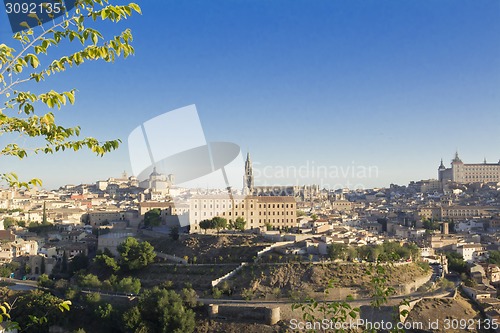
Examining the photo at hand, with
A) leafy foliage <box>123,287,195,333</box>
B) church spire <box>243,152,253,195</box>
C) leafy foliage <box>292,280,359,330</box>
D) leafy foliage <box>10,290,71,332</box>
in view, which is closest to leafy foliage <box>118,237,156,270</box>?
leafy foliage <box>10,290,71,332</box>

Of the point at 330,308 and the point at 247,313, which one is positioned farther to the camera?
the point at 247,313

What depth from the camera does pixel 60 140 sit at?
360cm

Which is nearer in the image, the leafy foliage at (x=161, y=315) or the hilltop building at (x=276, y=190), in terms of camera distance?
the leafy foliage at (x=161, y=315)

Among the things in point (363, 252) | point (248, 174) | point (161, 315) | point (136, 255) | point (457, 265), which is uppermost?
point (248, 174)

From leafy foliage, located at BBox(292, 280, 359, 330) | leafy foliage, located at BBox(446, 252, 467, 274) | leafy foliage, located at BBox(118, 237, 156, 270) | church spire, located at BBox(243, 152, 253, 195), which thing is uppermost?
church spire, located at BBox(243, 152, 253, 195)

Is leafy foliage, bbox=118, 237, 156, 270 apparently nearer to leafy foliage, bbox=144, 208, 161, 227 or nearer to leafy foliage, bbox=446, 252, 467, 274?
leafy foliage, bbox=144, 208, 161, 227

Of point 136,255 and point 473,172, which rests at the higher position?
point 473,172

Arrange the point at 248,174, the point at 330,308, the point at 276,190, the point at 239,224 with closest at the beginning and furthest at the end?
the point at 330,308 → the point at 239,224 → the point at 248,174 → the point at 276,190

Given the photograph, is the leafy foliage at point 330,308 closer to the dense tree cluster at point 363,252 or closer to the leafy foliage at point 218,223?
the dense tree cluster at point 363,252

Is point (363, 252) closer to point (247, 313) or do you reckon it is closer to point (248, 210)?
point (247, 313)

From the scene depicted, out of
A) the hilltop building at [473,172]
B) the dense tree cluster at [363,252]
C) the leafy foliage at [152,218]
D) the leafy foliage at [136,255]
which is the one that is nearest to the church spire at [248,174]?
the leafy foliage at [152,218]

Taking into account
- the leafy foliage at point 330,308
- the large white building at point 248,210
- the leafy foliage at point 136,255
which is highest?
the leafy foliage at point 330,308

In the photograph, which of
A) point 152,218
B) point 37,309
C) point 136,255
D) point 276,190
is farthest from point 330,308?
point 276,190

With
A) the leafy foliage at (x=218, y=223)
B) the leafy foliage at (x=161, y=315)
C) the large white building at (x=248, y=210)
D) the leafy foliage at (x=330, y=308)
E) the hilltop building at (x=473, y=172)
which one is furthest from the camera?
the hilltop building at (x=473, y=172)
